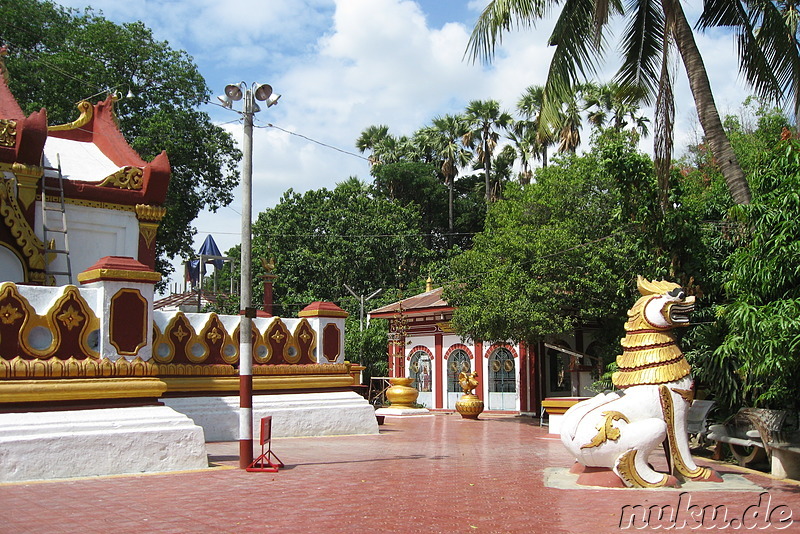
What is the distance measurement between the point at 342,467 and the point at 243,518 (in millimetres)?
3826

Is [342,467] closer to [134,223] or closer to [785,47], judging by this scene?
[134,223]

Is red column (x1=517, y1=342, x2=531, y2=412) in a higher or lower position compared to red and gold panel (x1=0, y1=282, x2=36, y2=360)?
lower

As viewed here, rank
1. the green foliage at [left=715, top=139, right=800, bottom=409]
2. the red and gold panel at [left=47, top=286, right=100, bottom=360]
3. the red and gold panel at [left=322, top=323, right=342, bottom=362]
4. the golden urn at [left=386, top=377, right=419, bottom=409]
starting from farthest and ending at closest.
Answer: the golden urn at [left=386, top=377, right=419, bottom=409] < the red and gold panel at [left=322, top=323, right=342, bottom=362] < the red and gold panel at [left=47, top=286, right=100, bottom=360] < the green foliage at [left=715, top=139, right=800, bottom=409]

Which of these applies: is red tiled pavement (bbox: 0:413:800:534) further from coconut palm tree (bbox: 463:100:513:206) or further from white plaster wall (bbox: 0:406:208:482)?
coconut palm tree (bbox: 463:100:513:206)

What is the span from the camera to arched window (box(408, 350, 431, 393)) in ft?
104

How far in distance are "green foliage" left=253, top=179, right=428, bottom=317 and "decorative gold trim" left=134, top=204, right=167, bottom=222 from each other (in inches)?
912

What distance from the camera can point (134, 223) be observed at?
16.4 meters

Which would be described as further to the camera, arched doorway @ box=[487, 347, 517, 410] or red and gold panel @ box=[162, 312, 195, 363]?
arched doorway @ box=[487, 347, 517, 410]

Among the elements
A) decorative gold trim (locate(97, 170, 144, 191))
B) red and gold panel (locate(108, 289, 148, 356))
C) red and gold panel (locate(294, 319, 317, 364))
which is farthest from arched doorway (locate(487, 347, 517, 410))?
red and gold panel (locate(108, 289, 148, 356))

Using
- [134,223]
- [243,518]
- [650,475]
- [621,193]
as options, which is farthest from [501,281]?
[243,518]

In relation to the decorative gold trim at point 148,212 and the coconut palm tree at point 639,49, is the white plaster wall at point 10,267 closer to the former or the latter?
the decorative gold trim at point 148,212

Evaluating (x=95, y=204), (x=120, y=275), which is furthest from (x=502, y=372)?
(x=120, y=275)

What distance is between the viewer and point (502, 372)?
1144 inches

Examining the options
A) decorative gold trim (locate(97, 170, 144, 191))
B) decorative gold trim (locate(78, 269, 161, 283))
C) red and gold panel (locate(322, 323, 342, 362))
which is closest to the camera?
decorative gold trim (locate(78, 269, 161, 283))
